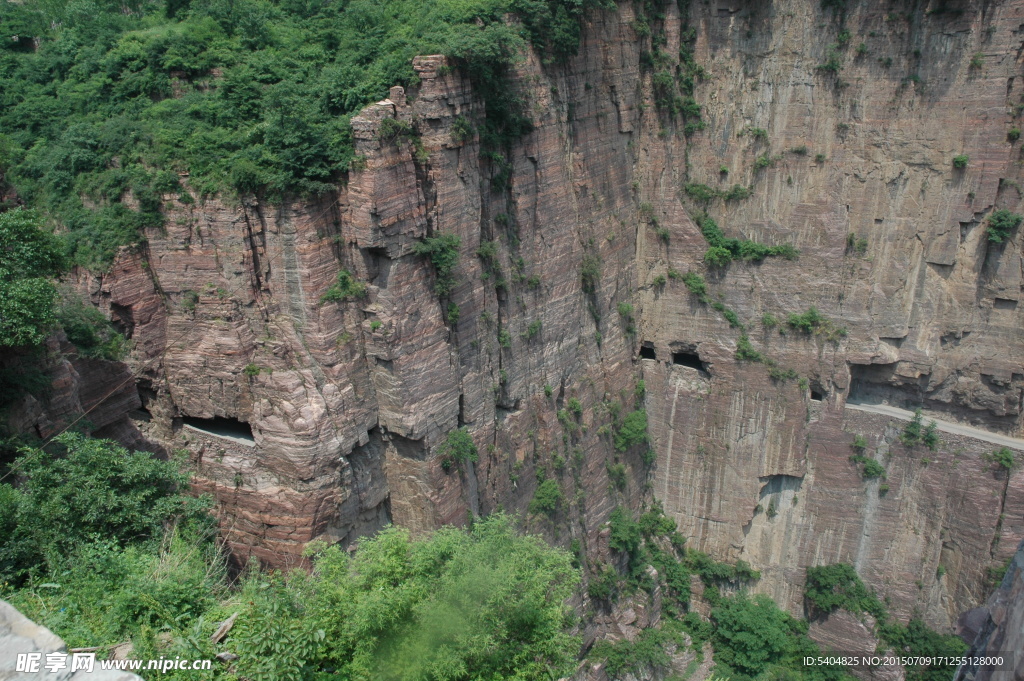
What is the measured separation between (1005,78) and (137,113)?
2508 centimetres

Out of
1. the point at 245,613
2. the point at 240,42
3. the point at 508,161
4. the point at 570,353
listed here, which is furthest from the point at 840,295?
the point at 245,613

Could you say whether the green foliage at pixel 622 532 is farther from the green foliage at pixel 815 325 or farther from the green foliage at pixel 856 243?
the green foliage at pixel 856 243

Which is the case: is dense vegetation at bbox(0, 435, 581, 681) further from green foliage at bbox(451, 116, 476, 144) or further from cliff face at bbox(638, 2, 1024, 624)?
cliff face at bbox(638, 2, 1024, 624)

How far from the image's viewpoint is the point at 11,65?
21.8 metres

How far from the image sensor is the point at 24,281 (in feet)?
46.2

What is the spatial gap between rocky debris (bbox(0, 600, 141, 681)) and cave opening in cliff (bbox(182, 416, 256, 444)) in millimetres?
11254

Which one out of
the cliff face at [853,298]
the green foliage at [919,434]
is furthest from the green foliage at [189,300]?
the green foliage at [919,434]

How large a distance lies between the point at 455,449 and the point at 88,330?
8.89 metres

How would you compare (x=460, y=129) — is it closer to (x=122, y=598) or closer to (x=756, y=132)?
(x=122, y=598)

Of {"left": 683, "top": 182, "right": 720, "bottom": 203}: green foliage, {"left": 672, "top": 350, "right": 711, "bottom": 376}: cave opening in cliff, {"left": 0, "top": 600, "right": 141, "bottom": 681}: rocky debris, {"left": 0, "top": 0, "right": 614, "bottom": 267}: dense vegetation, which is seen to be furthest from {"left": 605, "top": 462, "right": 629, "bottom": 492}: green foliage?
{"left": 0, "top": 600, "right": 141, "bottom": 681}: rocky debris

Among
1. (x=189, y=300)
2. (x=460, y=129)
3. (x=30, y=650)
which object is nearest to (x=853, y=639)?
(x=460, y=129)

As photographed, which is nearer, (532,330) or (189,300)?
(189,300)

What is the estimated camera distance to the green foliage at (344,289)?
17487mm

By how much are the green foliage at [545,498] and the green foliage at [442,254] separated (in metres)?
7.50
